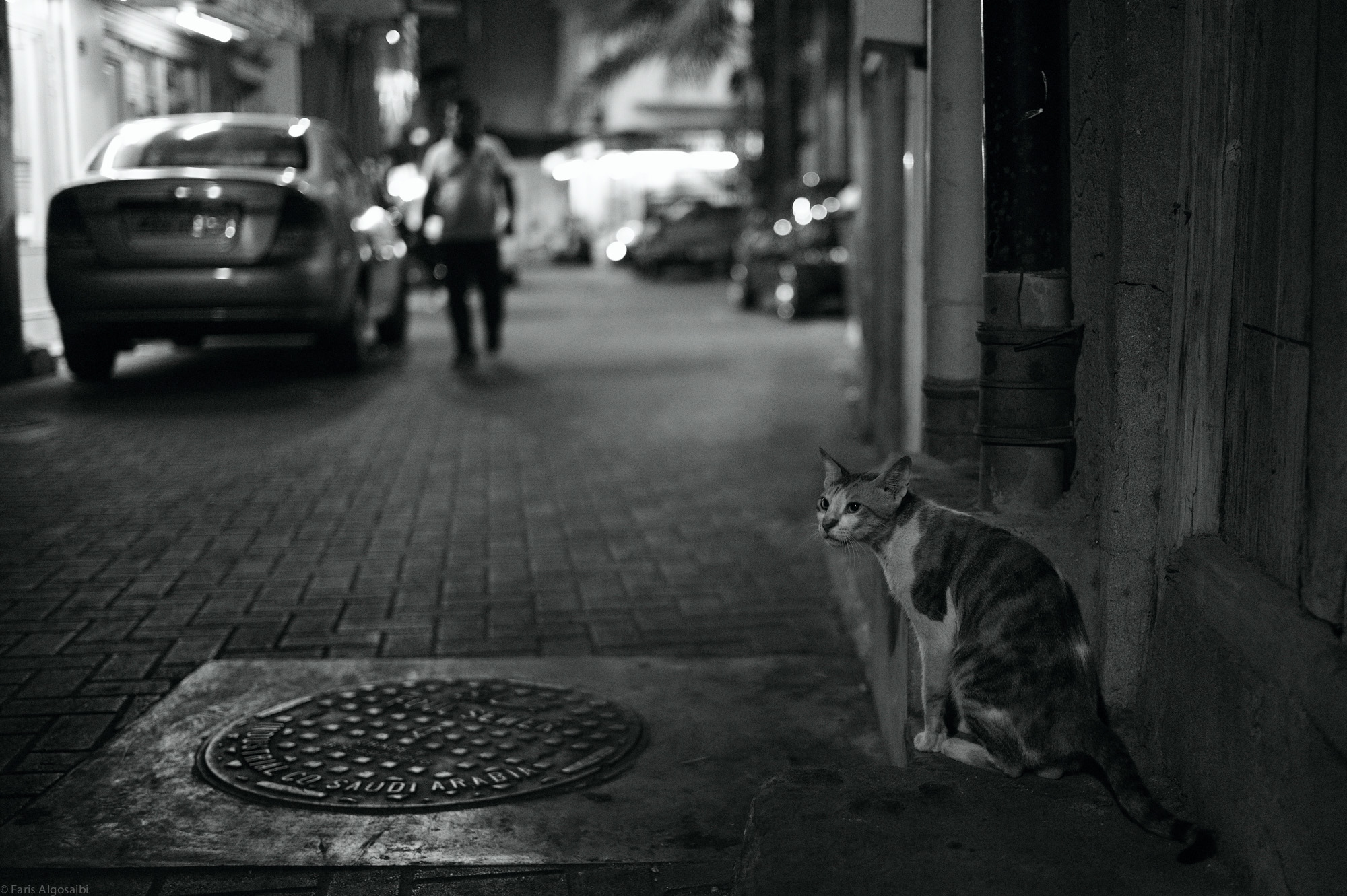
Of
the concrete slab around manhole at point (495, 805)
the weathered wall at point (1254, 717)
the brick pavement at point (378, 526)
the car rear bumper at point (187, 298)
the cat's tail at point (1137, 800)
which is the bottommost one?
the concrete slab around manhole at point (495, 805)

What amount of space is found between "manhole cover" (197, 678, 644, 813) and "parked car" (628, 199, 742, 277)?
29.1 meters

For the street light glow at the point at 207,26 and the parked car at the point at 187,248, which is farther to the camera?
the street light glow at the point at 207,26

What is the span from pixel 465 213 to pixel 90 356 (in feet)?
10.3

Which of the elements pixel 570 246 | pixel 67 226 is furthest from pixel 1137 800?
pixel 570 246

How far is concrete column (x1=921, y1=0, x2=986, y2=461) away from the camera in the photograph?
13.8 feet

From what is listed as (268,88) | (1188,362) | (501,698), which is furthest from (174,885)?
(268,88)

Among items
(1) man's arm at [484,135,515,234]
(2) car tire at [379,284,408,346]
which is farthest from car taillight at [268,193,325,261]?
(2) car tire at [379,284,408,346]

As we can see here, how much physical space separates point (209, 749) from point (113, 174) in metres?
7.69

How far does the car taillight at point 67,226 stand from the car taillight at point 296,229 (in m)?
1.24

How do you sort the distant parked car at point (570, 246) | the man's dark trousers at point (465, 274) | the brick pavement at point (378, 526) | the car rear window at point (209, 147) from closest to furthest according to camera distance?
the brick pavement at point (378, 526) → the car rear window at point (209, 147) → the man's dark trousers at point (465, 274) → the distant parked car at point (570, 246)

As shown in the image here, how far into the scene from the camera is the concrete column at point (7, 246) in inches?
421

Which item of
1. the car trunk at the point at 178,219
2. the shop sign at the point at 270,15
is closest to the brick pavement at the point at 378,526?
the car trunk at the point at 178,219

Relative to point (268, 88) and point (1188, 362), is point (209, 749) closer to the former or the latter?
point (1188, 362)

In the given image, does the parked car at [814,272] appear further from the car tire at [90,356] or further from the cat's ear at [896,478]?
the cat's ear at [896,478]
